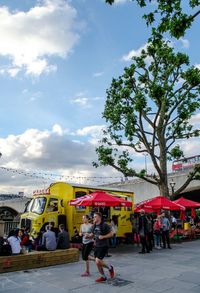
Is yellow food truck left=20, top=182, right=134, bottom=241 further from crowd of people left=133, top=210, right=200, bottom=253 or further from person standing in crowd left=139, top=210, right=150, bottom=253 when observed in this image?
person standing in crowd left=139, top=210, right=150, bottom=253

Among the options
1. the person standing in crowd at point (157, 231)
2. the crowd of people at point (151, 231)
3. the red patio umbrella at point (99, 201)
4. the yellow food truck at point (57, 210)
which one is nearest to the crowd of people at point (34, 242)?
the yellow food truck at point (57, 210)

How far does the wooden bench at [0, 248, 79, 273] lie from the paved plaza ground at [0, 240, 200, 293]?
273 mm

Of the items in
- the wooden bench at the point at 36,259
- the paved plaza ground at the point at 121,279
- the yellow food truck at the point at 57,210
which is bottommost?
the paved plaza ground at the point at 121,279

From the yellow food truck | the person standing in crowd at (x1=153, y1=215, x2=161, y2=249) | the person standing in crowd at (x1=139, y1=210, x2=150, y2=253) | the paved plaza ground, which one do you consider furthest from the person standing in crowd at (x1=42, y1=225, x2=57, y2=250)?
the person standing in crowd at (x1=153, y1=215, x2=161, y2=249)

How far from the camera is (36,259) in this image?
36.2ft

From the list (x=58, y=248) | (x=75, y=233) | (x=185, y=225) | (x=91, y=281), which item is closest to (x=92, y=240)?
(x=91, y=281)

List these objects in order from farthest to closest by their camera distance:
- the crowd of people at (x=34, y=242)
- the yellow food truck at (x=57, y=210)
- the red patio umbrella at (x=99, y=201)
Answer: the yellow food truck at (x=57, y=210), the red patio umbrella at (x=99, y=201), the crowd of people at (x=34, y=242)

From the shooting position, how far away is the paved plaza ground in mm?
8281

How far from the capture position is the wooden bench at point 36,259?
10227 millimetres

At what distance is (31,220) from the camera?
54.3ft

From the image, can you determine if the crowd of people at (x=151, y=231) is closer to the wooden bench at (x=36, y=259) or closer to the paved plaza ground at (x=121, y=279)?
the paved plaza ground at (x=121, y=279)

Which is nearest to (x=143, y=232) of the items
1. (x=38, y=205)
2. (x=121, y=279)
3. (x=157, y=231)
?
(x=157, y=231)

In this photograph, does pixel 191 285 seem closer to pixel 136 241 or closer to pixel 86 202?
pixel 86 202

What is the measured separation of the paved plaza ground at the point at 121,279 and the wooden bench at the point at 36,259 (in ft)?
0.90
